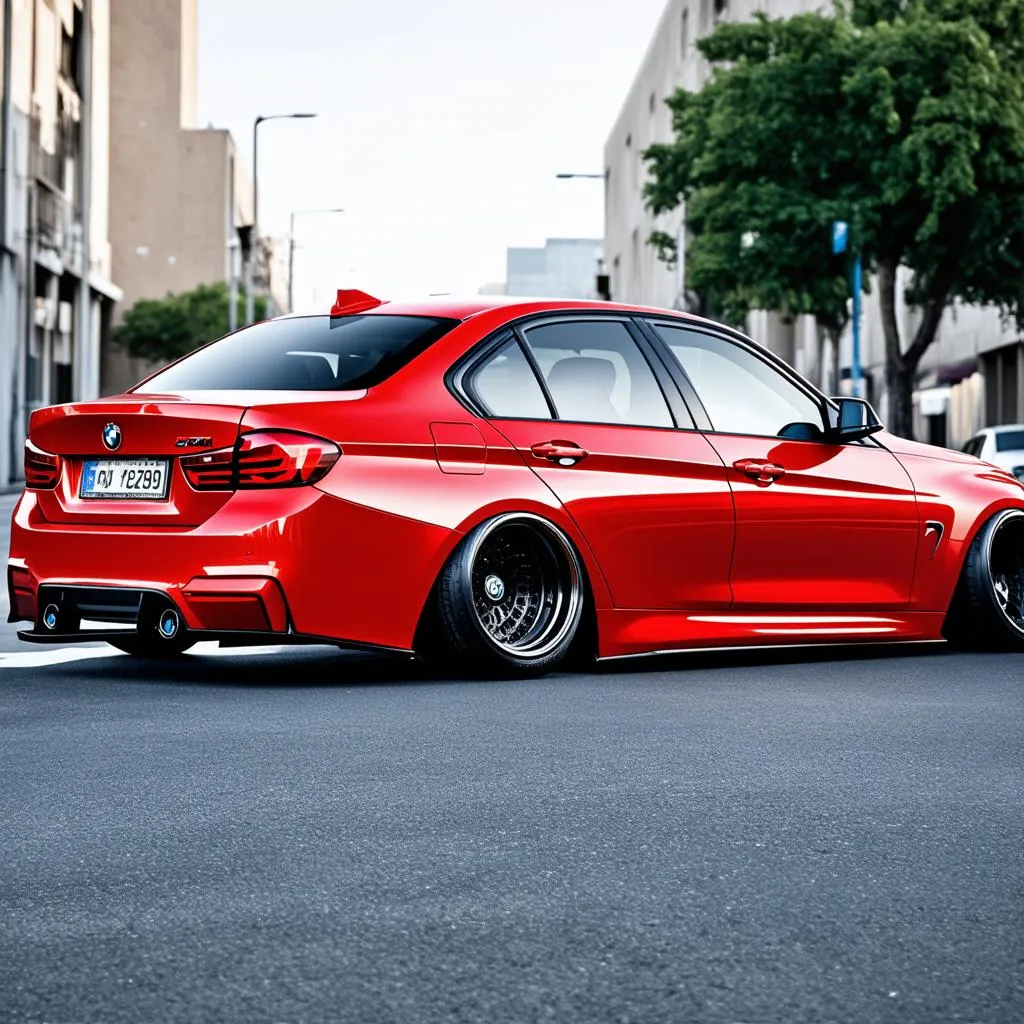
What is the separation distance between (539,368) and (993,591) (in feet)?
8.21

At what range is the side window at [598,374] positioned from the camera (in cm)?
835

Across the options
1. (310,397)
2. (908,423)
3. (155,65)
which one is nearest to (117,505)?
(310,397)

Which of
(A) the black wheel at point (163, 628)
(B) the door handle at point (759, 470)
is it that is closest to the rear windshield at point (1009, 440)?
(B) the door handle at point (759, 470)

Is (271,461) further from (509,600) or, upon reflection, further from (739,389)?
(739,389)

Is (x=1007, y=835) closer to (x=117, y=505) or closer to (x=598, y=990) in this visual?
(x=598, y=990)

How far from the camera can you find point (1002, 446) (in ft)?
84.8

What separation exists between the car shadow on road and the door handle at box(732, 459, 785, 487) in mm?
785

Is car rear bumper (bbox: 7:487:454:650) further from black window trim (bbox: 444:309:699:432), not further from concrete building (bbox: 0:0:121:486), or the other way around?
concrete building (bbox: 0:0:121:486)

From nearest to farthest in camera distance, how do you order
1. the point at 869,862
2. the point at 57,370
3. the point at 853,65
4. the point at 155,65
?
the point at 869,862 → the point at 853,65 → the point at 57,370 → the point at 155,65

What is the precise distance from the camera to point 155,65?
11750 centimetres

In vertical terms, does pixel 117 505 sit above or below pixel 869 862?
above

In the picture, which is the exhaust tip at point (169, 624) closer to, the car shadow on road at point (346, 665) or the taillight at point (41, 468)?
the car shadow on road at point (346, 665)

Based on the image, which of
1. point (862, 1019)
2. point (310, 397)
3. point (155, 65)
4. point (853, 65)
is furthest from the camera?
point (155, 65)

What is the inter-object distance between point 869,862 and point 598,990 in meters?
1.22
